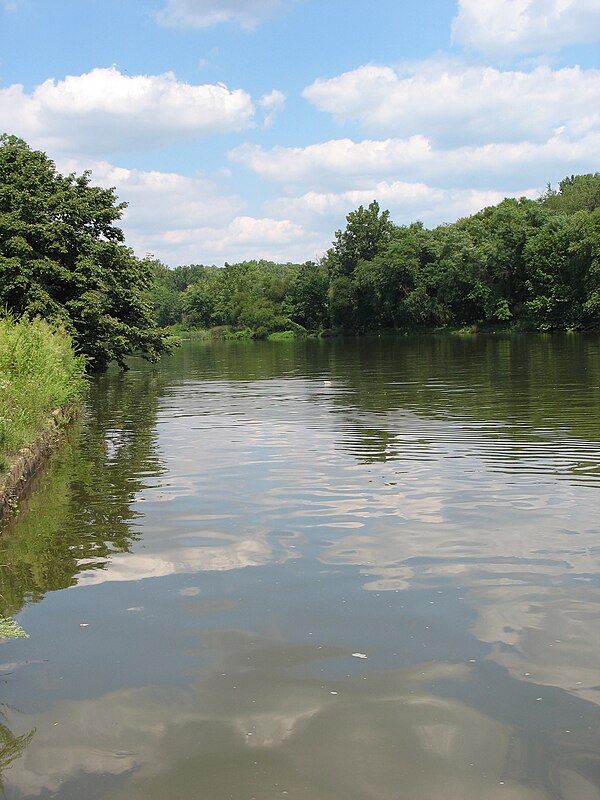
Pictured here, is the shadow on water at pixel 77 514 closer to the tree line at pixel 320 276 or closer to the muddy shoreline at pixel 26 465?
the muddy shoreline at pixel 26 465

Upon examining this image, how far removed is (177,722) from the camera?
5105 mm

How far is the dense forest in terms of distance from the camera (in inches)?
3249

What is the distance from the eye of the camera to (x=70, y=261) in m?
35.6

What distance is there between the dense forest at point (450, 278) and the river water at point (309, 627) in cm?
6712

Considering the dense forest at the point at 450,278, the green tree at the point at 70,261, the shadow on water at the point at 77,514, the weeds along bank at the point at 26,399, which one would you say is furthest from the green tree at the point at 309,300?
the shadow on water at the point at 77,514

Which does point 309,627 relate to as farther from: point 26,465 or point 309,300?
point 309,300

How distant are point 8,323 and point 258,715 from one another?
16649 mm

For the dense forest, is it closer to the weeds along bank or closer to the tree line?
the tree line

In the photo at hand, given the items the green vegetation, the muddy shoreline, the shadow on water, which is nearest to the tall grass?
the muddy shoreline

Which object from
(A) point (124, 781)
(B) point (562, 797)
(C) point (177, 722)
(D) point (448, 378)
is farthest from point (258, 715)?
(D) point (448, 378)

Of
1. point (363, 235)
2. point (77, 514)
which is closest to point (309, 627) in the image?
point (77, 514)

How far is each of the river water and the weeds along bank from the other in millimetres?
556

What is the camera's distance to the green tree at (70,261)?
33.0 meters

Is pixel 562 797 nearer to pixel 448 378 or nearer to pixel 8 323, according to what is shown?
pixel 8 323
